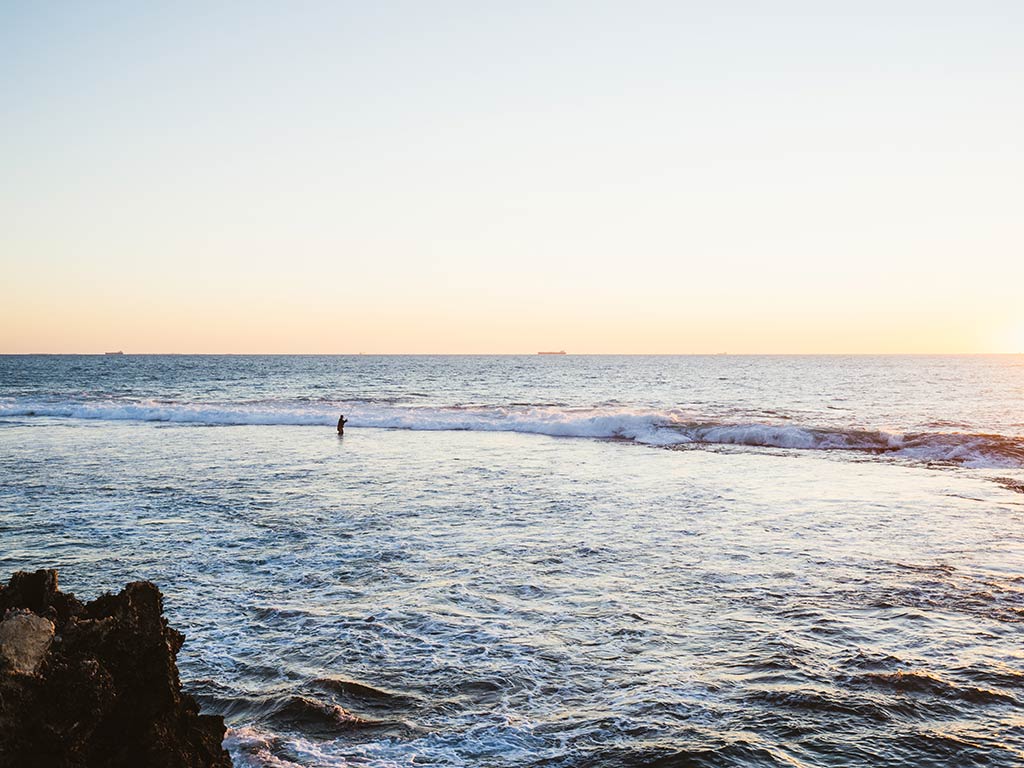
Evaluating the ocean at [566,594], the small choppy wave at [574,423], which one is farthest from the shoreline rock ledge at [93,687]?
the small choppy wave at [574,423]

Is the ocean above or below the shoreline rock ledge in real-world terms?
below

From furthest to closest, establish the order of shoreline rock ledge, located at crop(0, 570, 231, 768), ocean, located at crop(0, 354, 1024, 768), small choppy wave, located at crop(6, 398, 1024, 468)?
small choppy wave, located at crop(6, 398, 1024, 468) → ocean, located at crop(0, 354, 1024, 768) → shoreline rock ledge, located at crop(0, 570, 231, 768)

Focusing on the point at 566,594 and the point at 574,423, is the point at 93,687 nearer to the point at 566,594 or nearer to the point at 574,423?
the point at 566,594

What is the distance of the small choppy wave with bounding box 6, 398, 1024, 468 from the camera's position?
29875mm

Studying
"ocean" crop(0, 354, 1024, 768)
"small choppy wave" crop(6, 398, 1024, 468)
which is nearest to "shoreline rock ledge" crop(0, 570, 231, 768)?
"ocean" crop(0, 354, 1024, 768)

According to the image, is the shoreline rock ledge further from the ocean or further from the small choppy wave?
the small choppy wave

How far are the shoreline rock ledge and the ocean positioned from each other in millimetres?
1931

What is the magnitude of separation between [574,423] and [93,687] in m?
36.1

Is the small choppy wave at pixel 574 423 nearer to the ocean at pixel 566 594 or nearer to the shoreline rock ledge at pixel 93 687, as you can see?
the ocean at pixel 566 594

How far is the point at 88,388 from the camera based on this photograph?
6938 centimetres

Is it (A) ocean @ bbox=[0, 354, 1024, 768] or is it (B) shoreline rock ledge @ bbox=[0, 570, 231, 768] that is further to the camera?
(A) ocean @ bbox=[0, 354, 1024, 768]

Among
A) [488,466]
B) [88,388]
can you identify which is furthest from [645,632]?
[88,388]

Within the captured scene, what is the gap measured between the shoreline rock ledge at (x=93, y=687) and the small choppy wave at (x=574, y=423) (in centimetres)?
2804

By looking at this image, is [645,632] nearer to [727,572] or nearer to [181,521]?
[727,572]
